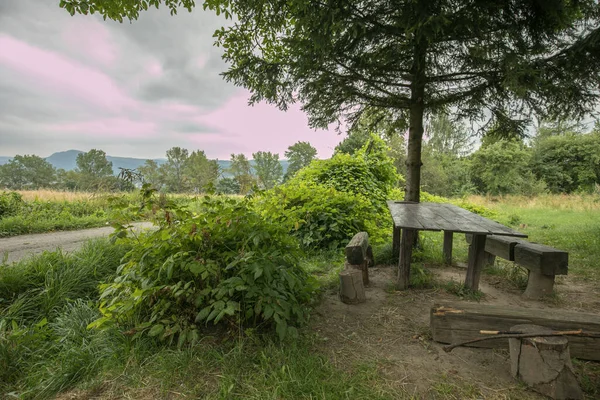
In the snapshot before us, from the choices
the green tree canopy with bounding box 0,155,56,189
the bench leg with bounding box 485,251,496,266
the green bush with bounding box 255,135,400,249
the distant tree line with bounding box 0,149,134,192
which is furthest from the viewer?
the green tree canopy with bounding box 0,155,56,189

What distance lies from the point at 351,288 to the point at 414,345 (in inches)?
33.2

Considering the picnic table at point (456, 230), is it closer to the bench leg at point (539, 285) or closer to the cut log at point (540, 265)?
the cut log at point (540, 265)

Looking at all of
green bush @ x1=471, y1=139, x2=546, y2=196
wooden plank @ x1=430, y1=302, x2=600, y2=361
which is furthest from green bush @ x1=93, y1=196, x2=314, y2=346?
green bush @ x1=471, y1=139, x2=546, y2=196

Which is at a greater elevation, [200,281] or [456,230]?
[456,230]

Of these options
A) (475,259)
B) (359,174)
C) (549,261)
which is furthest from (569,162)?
(475,259)

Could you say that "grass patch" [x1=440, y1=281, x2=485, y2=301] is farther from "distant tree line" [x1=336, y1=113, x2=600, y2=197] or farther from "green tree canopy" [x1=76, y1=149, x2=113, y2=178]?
"green tree canopy" [x1=76, y1=149, x2=113, y2=178]

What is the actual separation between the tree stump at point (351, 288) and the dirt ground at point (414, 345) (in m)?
0.08

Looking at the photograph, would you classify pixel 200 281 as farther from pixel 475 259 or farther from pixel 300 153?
pixel 300 153

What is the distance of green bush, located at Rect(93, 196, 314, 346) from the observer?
1.96m

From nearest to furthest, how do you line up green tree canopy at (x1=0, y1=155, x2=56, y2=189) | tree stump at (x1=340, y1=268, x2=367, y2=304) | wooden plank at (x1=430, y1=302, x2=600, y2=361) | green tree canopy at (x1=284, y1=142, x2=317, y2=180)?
wooden plank at (x1=430, y1=302, x2=600, y2=361)
tree stump at (x1=340, y1=268, x2=367, y2=304)
green tree canopy at (x1=0, y1=155, x2=56, y2=189)
green tree canopy at (x1=284, y1=142, x2=317, y2=180)

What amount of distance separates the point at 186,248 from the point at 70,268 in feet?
6.96

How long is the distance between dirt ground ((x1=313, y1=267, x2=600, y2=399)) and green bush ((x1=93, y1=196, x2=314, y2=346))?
45 cm

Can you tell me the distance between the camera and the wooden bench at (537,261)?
9.20ft

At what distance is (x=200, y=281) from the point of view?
7.13 feet
